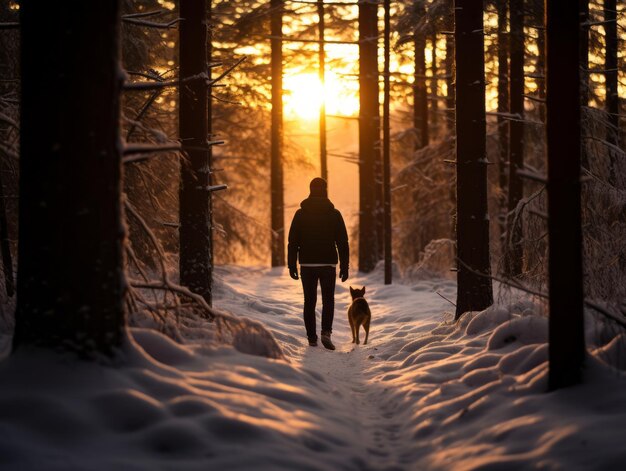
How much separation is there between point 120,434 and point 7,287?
3987 mm

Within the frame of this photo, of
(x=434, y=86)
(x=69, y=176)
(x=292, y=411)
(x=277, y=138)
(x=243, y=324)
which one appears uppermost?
(x=434, y=86)

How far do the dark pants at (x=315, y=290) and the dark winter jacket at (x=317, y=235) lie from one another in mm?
150

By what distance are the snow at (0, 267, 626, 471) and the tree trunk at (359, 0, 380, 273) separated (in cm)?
1452

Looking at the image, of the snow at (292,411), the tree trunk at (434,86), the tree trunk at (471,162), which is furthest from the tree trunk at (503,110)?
the snow at (292,411)

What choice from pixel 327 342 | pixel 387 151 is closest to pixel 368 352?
pixel 327 342

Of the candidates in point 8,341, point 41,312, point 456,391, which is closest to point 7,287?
point 8,341

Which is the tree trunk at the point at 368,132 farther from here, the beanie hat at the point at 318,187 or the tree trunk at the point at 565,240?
Answer: the tree trunk at the point at 565,240

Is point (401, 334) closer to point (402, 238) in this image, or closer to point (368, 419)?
point (368, 419)

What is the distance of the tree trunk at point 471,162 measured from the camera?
9.44 meters

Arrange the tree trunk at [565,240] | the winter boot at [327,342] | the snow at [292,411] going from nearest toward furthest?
the snow at [292,411] → the tree trunk at [565,240] → the winter boot at [327,342]

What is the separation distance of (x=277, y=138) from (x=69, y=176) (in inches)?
758

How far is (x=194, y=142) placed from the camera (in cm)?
888

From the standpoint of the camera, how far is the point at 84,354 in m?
4.53

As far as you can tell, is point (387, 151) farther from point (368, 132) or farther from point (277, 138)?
point (277, 138)
